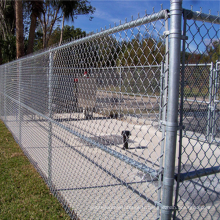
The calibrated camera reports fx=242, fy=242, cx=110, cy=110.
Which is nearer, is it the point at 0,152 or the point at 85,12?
the point at 0,152

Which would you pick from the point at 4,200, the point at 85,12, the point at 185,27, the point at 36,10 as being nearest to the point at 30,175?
the point at 4,200

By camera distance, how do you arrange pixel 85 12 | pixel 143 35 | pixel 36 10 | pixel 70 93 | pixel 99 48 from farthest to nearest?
pixel 85 12 → pixel 36 10 → pixel 70 93 → pixel 99 48 → pixel 143 35

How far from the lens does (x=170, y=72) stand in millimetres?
1495

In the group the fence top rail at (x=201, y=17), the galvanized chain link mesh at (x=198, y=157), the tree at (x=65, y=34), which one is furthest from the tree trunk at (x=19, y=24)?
the tree at (x=65, y=34)

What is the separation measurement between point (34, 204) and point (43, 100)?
1820 mm

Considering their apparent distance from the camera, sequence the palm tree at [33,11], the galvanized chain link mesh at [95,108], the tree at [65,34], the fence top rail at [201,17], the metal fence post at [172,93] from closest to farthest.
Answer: the metal fence post at [172,93], the fence top rail at [201,17], the galvanized chain link mesh at [95,108], the palm tree at [33,11], the tree at [65,34]

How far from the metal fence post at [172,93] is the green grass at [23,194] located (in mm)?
2297

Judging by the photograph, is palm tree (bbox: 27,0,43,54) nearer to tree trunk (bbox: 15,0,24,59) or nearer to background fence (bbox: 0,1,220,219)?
tree trunk (bbox: 15,0,24,59)

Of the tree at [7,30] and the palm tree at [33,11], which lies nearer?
the palm tree at [33,11]

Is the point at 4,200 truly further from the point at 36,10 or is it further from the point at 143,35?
the point at 36,10

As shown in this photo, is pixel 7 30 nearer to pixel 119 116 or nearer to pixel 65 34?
pixel 65 34

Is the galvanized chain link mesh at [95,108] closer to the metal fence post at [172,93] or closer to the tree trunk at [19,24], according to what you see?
the metal fence post at [172,93]

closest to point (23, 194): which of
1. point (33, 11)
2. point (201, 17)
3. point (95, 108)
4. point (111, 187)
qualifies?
point (111, 187)

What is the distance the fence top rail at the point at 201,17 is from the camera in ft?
5.32
